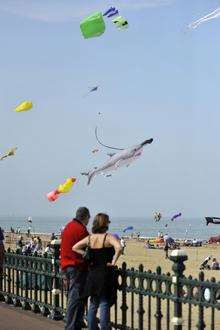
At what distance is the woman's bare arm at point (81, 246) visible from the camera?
8.27 metres

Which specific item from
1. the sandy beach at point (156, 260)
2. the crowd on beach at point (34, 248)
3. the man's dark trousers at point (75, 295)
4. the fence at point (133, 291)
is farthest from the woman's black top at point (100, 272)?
the sandy beach at point (156, 260)

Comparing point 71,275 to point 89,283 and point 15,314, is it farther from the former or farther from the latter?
point 15,314

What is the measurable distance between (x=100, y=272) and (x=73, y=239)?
0.83 m

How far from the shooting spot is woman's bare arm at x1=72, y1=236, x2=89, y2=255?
827 cm

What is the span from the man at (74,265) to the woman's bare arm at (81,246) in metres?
0.25

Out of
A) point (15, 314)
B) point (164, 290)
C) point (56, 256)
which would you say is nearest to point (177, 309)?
point (164, 290)

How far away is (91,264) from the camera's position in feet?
26.6

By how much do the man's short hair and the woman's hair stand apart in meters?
0.58

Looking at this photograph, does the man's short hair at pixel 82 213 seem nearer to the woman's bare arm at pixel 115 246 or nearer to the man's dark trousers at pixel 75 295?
the man's dark trousers at pixel 75 295

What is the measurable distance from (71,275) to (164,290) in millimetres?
1549

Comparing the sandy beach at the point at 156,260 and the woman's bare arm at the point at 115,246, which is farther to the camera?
the sandy beach at the point at 156,260

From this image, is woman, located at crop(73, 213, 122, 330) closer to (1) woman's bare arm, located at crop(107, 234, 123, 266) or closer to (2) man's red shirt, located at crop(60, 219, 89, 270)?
(1) woman's bare arm, located at crop(107, 234, 123, 266)

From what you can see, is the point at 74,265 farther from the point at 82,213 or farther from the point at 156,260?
the point at 156,260

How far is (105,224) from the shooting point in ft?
26.6
